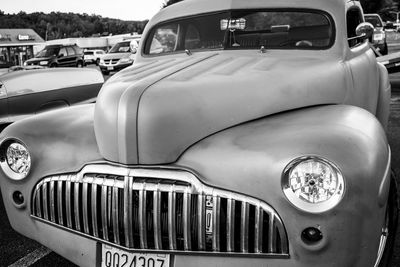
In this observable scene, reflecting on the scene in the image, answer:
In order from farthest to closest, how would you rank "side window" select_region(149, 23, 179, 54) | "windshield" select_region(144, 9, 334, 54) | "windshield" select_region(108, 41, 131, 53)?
"windshield" select_region(108, 41, 131, 53) → "side window" select_region(149, 23, 179, 54) → "windshield" select_region(144, 9, 334, 54)

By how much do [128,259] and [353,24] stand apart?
2658mm

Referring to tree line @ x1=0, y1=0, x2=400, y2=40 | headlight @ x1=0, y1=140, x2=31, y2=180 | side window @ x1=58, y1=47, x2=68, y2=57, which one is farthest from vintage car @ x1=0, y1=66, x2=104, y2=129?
tree line @ x1=0, y1=0, x2=400, y2=40

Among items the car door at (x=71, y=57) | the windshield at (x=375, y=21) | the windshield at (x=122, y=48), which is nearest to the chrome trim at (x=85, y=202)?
the windshield at (x=375, y=21)

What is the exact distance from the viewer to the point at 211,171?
2031 mm

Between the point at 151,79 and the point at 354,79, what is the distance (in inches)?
57.7

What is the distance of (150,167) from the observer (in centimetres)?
211

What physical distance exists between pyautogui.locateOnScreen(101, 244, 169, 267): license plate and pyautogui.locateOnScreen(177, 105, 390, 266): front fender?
43 cm

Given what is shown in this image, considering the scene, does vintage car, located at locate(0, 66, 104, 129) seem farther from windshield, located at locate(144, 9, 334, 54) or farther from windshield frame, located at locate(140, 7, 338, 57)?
windshield, located at locate(144, 9, 334, 54)

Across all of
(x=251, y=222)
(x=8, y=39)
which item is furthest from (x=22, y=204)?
(x=8, y=39)

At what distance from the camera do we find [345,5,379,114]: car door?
304 cm

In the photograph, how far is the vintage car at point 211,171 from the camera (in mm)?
1893

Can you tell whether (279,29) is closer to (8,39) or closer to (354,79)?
(354,79)

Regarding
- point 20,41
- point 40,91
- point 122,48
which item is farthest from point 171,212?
point 20,41

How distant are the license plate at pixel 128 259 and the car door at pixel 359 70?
1.55 meters
